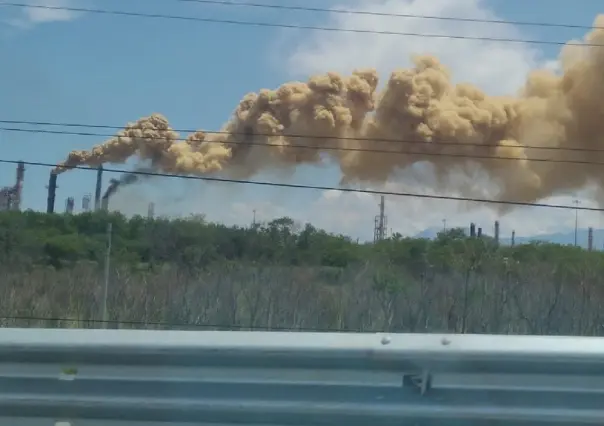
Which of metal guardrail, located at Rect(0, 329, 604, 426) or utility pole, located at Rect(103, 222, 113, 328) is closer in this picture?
metal guardrail, located at Rect(0, 329, 604, 426)

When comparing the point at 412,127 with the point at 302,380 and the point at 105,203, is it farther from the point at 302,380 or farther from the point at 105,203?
the point at 302,380

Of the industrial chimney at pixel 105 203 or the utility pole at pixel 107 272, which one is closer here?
the utility pole at pixel 107 272

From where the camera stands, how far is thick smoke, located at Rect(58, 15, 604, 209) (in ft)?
80.9

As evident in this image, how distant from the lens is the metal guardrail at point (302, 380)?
3.34m

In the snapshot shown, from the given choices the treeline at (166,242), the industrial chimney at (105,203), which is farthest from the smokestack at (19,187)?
the industrial chimney at (105,203)

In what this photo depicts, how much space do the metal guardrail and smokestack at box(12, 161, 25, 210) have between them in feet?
44.4

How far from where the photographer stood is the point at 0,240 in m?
18.7

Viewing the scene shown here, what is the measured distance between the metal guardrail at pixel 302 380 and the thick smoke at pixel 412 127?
20675 millimetres

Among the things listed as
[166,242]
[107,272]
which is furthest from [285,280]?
[166,242]

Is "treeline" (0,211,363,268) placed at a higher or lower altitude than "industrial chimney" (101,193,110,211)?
lower

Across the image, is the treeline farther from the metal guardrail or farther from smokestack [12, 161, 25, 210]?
the metal guardrail

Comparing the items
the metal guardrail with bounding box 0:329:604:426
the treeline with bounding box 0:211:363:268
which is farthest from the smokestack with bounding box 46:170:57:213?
the metal guardrail with bounding box 0:329:604:426

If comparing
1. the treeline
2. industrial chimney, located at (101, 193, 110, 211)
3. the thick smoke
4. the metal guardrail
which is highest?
the thick smoke

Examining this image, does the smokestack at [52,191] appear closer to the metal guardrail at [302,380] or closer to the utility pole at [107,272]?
the utility pole at [107,272]
